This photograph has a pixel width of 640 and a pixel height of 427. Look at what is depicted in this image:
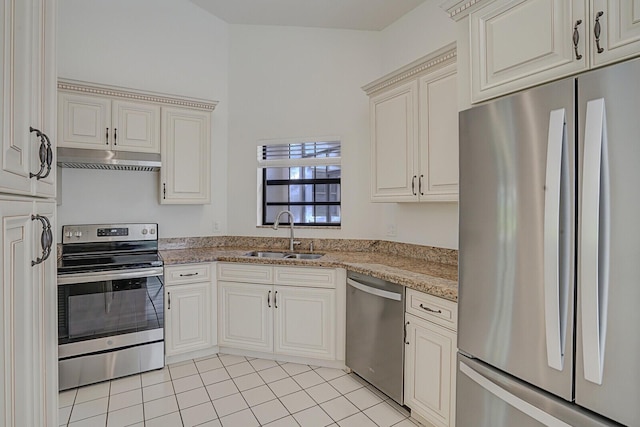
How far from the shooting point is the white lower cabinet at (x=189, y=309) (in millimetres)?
2771

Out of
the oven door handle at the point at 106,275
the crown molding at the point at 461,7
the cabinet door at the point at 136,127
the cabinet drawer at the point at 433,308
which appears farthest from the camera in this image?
the cabinet door at the point at 136,127

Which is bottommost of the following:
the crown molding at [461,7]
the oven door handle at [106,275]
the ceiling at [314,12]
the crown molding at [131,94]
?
the oven door handle at [106,275]

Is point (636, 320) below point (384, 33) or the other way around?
below

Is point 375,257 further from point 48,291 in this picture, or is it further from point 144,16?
point 144,16

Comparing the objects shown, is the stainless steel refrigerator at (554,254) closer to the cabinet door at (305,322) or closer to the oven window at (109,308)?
the cabinet door at (305,322)

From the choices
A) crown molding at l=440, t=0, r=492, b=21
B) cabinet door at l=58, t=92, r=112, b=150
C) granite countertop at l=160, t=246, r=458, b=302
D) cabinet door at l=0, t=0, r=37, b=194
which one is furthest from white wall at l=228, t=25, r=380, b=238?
cabinet door at l=0, t=0, r=37, b=194

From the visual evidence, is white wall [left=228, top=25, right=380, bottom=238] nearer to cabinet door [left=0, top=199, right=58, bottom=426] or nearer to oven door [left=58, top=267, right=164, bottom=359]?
oven door [left=58, top=267, right=164, bottom=359]

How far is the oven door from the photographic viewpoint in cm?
240

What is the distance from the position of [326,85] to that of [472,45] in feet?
6.78

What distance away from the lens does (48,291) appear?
1.08 meters

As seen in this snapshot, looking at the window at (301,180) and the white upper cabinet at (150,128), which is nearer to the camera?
the white upper cabinet at (150,128)

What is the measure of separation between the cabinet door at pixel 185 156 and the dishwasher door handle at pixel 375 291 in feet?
5.43

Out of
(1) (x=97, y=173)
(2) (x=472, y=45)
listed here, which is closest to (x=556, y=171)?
(2) (x=472, y=45)

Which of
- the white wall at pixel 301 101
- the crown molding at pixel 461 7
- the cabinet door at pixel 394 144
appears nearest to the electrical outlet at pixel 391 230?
the white wall at pixel 301 101
